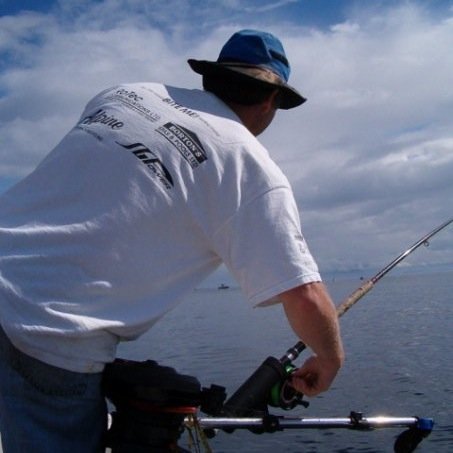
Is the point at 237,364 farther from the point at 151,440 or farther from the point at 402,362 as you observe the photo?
the point at 151,440

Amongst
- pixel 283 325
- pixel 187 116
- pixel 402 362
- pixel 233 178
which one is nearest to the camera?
pixel 233 178

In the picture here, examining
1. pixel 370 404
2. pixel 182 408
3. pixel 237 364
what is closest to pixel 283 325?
pixel 237 364

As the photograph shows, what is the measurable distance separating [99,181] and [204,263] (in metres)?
0.48

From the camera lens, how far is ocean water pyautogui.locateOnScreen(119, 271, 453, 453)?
1043 cm

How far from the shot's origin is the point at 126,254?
2.16 metres

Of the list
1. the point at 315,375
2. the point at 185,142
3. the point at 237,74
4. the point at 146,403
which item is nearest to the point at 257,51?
the point at 237,74

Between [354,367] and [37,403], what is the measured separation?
56.2 ft

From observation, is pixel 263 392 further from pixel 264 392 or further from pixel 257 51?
pixel 257 51

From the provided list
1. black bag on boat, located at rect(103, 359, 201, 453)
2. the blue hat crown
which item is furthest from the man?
the blue hat crown

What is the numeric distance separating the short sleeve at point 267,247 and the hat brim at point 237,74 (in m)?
0.62

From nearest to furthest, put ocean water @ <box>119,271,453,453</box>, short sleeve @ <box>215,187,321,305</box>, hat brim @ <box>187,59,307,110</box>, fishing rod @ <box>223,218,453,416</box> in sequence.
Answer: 1. short sleeve @ <box>215,187,321,305</box>
2. hat brim @ <box>187,59,307,110</box>
3. fishing rod @ <box>223,218,453,416</box>
4. ocean water @ <box>119,271,453,453</box>

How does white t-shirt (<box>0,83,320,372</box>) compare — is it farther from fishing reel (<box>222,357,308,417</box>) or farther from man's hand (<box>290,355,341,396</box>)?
fishing reel (<box>222,357,308,417</box>)

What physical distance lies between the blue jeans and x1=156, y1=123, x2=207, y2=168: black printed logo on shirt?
85 centimetres

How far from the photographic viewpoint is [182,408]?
7.89 ft
